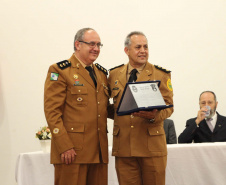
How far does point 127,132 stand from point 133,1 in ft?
11.0

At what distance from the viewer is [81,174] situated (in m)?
2.52

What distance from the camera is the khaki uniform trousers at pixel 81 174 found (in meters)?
2.48

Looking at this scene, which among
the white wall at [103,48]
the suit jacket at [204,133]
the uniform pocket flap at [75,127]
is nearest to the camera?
the uniform pocket flap at [75,127]

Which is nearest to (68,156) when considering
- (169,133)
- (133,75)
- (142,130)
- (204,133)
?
(142,130)

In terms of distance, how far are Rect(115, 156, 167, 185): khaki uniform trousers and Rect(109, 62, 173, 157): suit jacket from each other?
5 centimetres

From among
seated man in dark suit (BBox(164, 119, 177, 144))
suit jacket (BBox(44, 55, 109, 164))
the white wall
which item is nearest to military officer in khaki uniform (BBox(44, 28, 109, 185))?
suit jacket (BBox(44, 55, 109, 164))

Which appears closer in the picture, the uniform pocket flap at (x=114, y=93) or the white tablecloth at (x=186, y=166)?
the uniform pocket flap at (x=114, y=93)

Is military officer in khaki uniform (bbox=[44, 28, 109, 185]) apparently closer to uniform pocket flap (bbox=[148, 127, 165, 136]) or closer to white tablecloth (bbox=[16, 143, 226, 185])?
uniform pocket flap (bbox=[148, 127, 165, 136])

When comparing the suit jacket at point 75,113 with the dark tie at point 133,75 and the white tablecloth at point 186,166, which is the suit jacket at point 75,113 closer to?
the dark tie at point 133,75

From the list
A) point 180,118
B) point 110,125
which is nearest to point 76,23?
point 110,125

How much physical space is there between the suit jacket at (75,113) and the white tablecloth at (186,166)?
954mm

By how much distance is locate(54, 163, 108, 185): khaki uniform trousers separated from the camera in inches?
97.5

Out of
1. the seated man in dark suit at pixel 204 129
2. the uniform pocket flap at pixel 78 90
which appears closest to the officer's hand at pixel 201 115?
the seated man in dark suit at pixel 204 129

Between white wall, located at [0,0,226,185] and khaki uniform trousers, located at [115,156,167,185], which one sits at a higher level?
white wall, located at [0,0,226,185]
